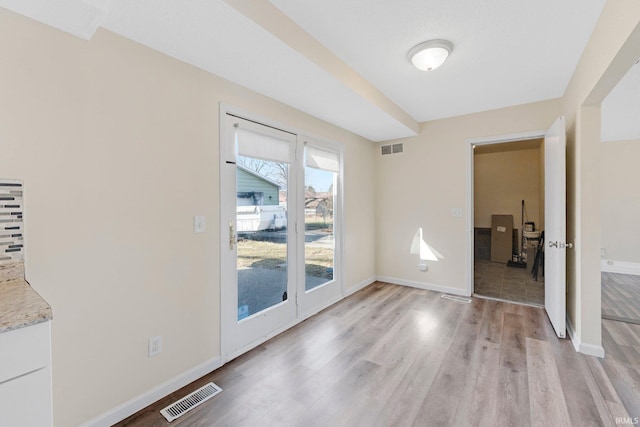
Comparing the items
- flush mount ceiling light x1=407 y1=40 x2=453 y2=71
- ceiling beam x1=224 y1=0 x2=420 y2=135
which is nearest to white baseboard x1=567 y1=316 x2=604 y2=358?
flush mount ceiling light x1=407 y1=40 x2=453 y2=71

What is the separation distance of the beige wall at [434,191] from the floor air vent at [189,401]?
3.26 meters

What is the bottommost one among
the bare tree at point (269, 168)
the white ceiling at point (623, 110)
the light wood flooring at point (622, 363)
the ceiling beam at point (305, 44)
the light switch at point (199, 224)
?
the light wood flooring at point (622, 363)

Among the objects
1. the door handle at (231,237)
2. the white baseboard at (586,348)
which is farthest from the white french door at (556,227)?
the door handle at (231,237)

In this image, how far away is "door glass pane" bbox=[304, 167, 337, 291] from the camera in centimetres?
330

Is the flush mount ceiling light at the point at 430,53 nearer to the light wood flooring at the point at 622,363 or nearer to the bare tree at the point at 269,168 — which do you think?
the bare tree at the point at 269,168

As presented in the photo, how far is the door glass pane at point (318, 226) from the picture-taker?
10.8 ft

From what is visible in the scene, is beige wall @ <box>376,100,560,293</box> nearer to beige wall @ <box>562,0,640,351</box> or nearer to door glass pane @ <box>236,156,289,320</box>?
beige wall @ <box>562,0,640,351</box>

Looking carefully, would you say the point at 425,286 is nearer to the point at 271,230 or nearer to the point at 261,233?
the point at 271,230

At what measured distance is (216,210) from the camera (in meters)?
2.26

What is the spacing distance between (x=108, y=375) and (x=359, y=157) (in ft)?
12.0

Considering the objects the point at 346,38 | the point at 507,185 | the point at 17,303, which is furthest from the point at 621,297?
the point at 17,303

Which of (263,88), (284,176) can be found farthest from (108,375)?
(263,88)

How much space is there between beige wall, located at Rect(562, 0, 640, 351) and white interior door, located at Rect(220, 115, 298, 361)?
251cm

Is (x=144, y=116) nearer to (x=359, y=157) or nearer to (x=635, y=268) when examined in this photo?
(x=359, y=157)
